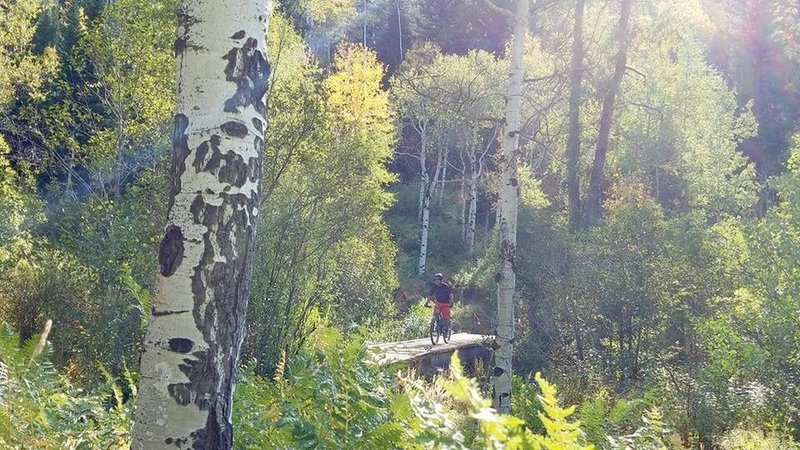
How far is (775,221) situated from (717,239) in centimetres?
242

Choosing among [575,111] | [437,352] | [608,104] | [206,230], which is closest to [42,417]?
[206,230]

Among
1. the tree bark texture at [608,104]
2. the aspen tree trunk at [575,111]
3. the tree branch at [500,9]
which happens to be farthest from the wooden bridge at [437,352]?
the tree branch at [500,9]

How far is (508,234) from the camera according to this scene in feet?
25.5

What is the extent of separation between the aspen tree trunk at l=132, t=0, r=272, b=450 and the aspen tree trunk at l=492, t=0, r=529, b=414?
18.3 ft

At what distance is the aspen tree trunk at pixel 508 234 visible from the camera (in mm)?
7547

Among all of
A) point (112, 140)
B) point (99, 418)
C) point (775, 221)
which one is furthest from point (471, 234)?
point (99, 418)

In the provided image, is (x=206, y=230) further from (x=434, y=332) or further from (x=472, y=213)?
(x=472, y=213)

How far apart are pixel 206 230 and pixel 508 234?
231 inches

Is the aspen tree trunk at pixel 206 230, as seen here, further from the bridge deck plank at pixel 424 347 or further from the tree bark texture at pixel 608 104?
the tree bark texture at pixel 608 104

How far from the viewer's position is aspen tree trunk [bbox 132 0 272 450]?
2129 millimetres

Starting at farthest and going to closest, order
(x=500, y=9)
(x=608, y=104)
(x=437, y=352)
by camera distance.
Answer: (x=608, y=104)
(x=437, y=352)
(x=500, y=9)

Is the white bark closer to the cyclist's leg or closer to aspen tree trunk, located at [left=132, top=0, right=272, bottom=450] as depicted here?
the cyclist's leg

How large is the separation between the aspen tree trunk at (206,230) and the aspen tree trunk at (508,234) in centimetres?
558

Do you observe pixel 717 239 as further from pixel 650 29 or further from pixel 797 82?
pixel 797 82
